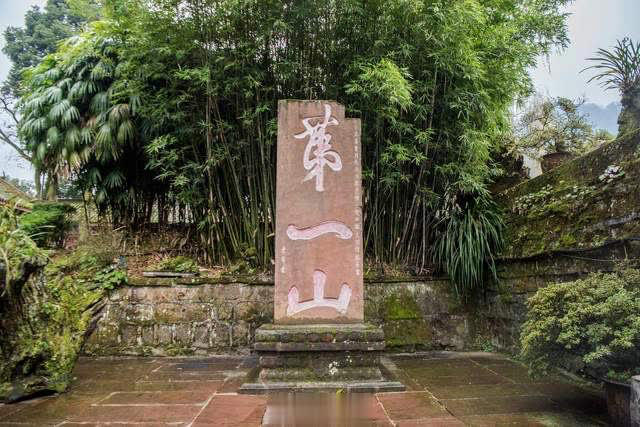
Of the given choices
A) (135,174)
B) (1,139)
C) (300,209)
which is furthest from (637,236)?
(1,139)

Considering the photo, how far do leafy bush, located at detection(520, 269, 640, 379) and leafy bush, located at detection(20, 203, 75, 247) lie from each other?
533cm

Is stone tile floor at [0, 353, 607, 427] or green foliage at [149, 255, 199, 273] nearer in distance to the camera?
stone tile floor at [0, 353, 607, 427]

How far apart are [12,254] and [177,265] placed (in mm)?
1970

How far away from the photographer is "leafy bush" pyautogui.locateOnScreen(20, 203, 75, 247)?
518cm

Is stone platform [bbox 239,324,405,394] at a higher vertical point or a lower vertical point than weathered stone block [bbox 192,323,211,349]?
higher

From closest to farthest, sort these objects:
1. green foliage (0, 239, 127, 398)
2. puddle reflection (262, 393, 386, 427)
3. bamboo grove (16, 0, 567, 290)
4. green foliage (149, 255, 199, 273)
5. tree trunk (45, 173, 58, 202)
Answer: puddle reflection (262, 393, 386, 427)
green foliage (0, 239, 127, 398)
bamboo grove (16, 0, 567, 290)
green foliage (149, 255, 199, 273)
tree trunk (45, 173, 58, 202)

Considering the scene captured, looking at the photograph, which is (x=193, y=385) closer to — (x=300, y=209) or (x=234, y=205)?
(x=300, y=209)

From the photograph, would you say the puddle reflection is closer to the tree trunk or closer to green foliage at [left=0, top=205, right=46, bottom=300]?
green foliage at [left=0, top=205, right=46, bottom=300]

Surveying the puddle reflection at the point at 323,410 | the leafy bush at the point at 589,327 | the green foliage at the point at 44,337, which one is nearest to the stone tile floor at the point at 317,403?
the puddle reflection at the point at 323,410

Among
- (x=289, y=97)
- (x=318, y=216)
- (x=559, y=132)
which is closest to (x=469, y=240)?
(x=318, y=216)

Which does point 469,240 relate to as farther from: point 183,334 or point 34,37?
point 34,37

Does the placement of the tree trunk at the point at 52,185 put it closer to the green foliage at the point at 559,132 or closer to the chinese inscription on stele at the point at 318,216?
the chinese inscription on stele at the point at 318,216

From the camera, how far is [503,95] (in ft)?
14.1

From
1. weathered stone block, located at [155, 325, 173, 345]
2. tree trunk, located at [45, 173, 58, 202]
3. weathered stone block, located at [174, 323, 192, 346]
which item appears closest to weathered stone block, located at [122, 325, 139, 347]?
weathered stone block, located at [155, 325, 173, 345]
